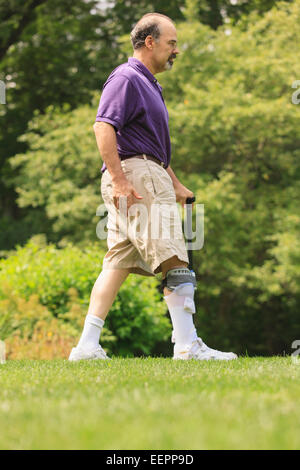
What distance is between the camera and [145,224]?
4129mm

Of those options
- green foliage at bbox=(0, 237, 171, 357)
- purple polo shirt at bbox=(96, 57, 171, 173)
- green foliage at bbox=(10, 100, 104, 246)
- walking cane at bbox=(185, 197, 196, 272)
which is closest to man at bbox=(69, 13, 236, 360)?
purple polo shirt at bbox=(96, 57, 171, 173)

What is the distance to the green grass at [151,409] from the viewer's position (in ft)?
5.87

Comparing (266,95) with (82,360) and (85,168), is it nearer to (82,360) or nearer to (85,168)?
(85,168)

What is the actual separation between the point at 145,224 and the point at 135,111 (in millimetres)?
759

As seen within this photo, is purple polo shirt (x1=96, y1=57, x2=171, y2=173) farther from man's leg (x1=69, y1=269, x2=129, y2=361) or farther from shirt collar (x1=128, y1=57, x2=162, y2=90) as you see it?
man's leg (x1=69, y1=269, x2=129, y2=361)

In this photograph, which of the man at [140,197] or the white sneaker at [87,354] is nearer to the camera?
the man at [140,197]

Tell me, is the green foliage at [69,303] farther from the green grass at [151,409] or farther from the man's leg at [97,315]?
the green grass at [151,409]

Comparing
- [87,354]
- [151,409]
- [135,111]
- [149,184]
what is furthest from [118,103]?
[151,409]

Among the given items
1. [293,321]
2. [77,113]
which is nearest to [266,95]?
[77,113]

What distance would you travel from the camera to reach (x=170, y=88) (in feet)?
51.2

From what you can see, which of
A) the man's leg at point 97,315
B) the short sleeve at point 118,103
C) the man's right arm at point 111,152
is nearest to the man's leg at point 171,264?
the man's leg at point 97,315

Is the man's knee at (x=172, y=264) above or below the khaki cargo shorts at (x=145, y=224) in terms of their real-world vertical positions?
below

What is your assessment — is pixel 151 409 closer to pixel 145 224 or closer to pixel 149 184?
pixel 145 224

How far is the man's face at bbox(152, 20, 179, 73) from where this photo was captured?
4.43m
